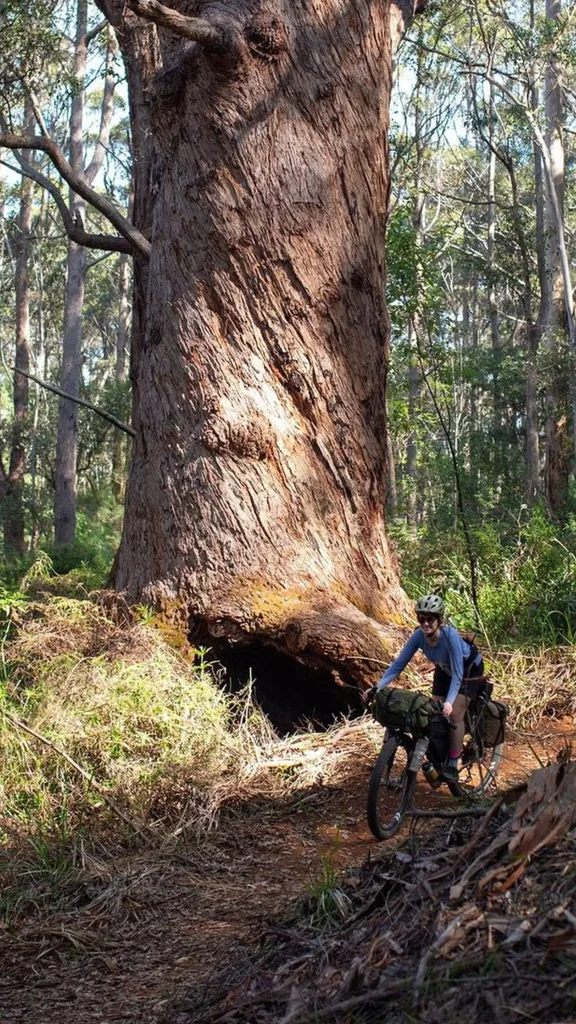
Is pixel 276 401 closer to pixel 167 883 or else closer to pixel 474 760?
pixel 474 760

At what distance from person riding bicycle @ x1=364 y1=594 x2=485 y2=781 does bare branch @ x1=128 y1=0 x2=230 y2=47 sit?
4144 millimetres

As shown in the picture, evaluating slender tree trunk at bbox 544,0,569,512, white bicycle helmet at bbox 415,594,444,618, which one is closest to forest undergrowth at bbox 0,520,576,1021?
white bicycle helmet at bbox 415,594,444,618

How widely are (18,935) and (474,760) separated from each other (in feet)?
9.14

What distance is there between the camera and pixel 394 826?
5.86 metres

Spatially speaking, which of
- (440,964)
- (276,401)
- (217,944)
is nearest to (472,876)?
(440,964)

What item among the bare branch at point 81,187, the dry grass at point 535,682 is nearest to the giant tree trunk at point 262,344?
the bare branch at point 81,187

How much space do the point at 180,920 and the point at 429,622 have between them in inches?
83.8

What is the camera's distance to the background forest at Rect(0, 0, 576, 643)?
436 inches

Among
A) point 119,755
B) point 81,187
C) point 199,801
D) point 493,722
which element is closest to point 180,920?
point 199,801

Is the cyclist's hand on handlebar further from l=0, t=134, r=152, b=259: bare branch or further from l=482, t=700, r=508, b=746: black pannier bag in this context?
l=0, t=134, r=152, b=259: bare branch

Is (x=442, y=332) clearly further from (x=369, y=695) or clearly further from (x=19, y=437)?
(x=369, y=695)

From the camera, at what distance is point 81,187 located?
9742 mm

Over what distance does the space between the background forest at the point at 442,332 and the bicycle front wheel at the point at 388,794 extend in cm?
315

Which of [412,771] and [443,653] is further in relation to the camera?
[443,653]
